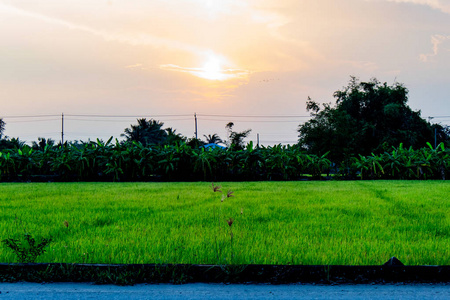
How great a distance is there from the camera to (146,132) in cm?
4559

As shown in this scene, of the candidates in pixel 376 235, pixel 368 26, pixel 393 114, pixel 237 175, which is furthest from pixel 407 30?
pixel 393 114

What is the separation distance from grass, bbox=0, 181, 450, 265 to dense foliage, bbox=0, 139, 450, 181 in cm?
620

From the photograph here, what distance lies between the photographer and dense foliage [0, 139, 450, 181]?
41.0 feet

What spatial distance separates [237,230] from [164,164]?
8.89 m

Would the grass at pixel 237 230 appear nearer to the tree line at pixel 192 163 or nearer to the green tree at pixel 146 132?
the tree line at pixel 192 163

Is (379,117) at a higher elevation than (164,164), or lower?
higher

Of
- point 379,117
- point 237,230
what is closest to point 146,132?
point 379,117

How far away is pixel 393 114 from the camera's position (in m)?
37.3

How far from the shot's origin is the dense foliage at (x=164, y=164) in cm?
1250

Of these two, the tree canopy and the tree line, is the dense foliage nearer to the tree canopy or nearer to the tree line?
the tree line

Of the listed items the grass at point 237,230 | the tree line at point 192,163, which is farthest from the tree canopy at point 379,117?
the grass at point 237,230

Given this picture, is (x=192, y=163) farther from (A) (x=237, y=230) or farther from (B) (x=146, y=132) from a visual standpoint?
(B) (x=146, y=132)

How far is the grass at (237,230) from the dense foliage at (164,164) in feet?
20.3

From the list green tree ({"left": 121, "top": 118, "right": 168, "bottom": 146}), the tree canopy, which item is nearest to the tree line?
the tree canopy
